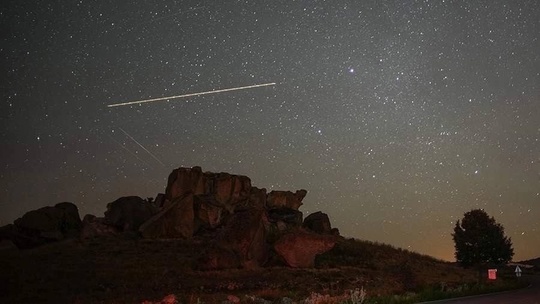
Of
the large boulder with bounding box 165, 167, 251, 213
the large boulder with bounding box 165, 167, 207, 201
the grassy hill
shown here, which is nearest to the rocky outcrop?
the grassy hill

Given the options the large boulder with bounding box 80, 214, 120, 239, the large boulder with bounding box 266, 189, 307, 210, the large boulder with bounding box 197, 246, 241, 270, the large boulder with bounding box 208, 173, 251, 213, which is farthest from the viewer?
the large boulder with bounding box 266, 189, 307, 210

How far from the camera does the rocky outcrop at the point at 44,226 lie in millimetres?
58062

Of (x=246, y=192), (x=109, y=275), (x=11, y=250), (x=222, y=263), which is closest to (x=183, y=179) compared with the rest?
(x=246, y=192)

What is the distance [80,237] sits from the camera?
58.1 metres

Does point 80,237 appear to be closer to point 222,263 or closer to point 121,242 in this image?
point 121,242

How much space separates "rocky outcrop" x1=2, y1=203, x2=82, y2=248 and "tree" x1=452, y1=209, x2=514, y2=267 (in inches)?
2124

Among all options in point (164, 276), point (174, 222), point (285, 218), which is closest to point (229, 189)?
point (285, 218)

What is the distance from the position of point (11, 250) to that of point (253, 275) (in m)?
27.0

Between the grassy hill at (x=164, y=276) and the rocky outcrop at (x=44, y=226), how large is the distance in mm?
5574

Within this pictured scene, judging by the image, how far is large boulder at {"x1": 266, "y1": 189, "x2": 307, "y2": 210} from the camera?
8688 cm

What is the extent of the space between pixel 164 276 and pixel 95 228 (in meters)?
27.6

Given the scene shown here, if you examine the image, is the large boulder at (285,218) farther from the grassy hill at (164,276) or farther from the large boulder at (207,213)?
the grassy hill at (164,276)

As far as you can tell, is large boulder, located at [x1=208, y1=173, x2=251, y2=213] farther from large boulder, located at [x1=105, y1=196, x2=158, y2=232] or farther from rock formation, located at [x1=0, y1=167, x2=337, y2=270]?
large boulder, located at [x1=105, y1=196, x2=158, y2=232]

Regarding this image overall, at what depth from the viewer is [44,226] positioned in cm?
6175
